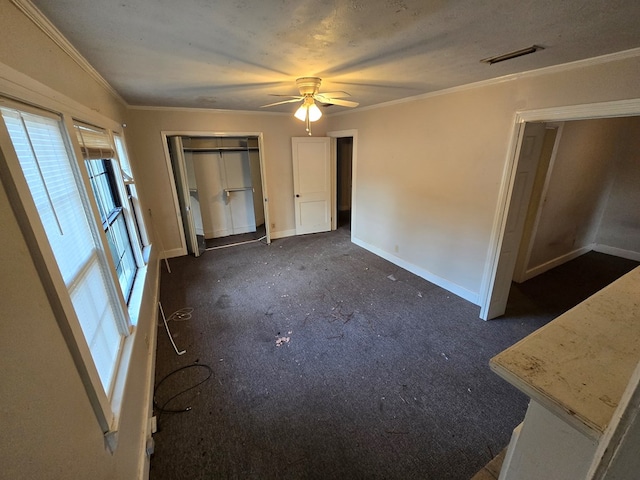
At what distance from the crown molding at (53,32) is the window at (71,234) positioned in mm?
419

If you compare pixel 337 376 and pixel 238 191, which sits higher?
pixel 238 191

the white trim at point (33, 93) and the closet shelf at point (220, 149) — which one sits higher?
Answer: the white trim at point (33, 93)

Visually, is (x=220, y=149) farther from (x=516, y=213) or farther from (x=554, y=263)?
(x=554, y=263)

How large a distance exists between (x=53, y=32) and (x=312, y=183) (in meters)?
4.12

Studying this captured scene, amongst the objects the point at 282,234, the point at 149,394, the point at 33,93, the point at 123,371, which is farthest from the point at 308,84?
the point at 282,234

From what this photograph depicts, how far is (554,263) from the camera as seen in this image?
3.96 meters

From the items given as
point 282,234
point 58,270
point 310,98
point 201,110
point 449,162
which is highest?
point 201,110

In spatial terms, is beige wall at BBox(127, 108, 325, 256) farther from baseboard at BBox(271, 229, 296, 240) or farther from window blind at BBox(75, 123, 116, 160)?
window blind at BBox(75, 123, 116, 160)

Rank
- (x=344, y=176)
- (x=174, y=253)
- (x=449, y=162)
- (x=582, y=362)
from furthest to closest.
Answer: (x=344, y=176) < (x=174, y=253) < (x=449, y=162) < (x=582, y=362)

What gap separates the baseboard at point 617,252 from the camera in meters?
4.13

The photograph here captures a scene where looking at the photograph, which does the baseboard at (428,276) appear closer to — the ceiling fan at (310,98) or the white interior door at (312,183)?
the white interior door at (312,183)

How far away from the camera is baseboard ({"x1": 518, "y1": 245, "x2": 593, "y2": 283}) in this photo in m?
3.68

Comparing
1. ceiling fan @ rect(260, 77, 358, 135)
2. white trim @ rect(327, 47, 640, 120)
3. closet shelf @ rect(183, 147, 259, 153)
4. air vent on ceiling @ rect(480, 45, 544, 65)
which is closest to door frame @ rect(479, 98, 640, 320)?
white trim @ rect(327, 47, 640, 120)

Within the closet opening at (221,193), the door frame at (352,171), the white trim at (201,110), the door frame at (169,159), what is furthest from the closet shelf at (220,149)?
the door frame at (352,171)
